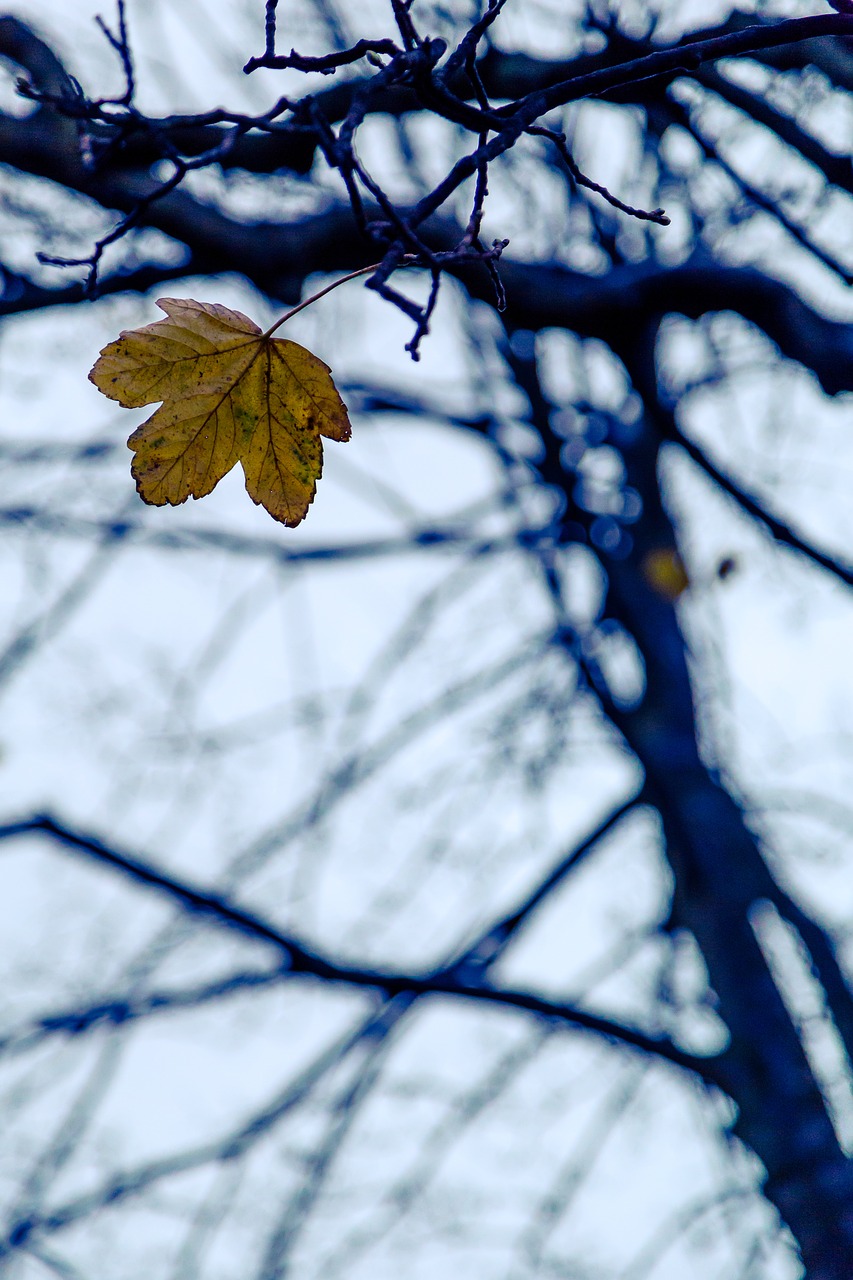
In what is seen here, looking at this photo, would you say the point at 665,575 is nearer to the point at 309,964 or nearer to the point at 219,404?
the point at 309,964

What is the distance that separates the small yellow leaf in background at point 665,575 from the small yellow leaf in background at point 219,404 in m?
3.17

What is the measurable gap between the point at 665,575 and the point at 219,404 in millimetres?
3267

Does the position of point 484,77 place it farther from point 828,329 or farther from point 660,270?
point 828,329

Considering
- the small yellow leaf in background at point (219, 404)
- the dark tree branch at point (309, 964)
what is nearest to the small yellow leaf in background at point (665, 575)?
the dark tree branch at point (309, 964)

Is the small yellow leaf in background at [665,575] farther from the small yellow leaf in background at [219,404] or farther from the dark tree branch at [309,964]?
the small yellow leaf in background at [219,404]

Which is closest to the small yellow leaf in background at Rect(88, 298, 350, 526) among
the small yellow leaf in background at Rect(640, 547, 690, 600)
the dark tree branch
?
the dark tree branch

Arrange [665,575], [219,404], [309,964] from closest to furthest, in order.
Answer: [219,404], [309,964], [665,575]

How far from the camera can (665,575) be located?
418cm

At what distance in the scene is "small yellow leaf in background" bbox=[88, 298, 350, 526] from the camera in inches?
44.6

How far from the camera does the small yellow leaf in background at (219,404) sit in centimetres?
113

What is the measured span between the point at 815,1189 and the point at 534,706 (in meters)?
2.14

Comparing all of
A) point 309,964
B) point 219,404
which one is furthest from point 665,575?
point 219,404

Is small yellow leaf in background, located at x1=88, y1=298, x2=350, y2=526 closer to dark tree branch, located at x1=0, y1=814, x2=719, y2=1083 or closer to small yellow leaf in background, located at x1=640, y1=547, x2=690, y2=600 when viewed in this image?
dark tree branch, located at x1=0, y1=814, x2=719, y2=1083

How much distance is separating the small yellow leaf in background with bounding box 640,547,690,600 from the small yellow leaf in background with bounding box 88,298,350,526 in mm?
3167
